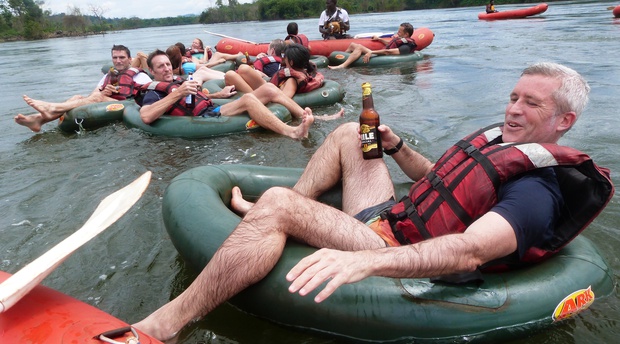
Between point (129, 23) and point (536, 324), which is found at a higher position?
point (129, 23)

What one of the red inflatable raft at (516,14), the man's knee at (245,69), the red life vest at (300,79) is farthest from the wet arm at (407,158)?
the red inflatable raft at (516,14)

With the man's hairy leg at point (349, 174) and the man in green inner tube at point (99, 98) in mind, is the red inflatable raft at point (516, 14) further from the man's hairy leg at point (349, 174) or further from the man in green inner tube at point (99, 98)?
the man's hairy leg at point (349, 174)

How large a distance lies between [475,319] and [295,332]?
0.82m

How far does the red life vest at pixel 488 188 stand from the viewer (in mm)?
2020

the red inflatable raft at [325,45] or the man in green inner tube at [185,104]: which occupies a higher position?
the red inflatable raft at [325,45]

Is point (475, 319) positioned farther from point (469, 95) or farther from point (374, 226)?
point (469, 95)

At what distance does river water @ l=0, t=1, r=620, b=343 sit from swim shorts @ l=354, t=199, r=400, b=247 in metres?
0.55

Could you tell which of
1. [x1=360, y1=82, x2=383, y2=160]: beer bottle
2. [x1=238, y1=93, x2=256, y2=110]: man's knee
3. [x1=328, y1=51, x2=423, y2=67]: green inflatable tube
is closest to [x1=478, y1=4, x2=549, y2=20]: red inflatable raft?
[x1=328, y1=51, x2=423, y2=67]: green inflatable tube

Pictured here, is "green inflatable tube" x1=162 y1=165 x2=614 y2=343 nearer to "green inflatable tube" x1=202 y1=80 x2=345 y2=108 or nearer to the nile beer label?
the nile beer label

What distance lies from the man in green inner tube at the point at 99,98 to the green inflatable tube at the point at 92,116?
145mm

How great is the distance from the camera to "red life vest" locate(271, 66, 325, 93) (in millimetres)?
6562

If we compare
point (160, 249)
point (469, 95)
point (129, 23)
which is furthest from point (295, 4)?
point (160, 249)

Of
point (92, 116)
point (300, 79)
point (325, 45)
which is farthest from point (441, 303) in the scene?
point (325, 45)

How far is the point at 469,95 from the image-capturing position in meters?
7.41
